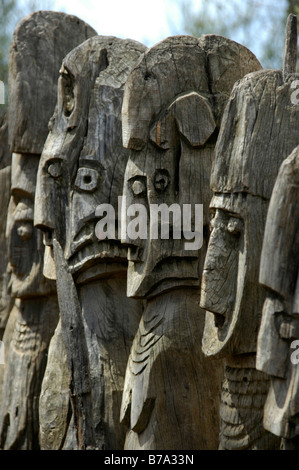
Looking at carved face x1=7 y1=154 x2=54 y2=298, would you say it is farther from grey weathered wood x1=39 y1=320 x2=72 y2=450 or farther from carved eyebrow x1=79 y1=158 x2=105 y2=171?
carved eyebrow x1=79 y1=158 x2=105 y2=171

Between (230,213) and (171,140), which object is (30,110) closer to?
(171,140)

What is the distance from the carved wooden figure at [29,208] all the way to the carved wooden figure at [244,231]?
2.77 meters

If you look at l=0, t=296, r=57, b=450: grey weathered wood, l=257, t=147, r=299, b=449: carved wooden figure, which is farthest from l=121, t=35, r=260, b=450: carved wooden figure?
l=0, t=296, r=57, b=450: grey weathered wood

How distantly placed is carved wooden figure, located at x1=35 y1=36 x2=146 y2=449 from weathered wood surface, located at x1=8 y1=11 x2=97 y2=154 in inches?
31.5

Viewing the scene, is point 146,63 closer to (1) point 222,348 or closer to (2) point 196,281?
(2) point 196,281

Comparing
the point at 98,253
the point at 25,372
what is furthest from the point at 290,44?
the point at 25,372

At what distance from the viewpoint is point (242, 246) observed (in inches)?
168

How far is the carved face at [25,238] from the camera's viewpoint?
22.8 feet

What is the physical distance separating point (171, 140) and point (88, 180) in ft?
2.86

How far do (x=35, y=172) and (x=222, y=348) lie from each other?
307 centimetres

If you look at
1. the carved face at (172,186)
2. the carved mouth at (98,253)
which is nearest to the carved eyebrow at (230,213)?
the carved face at (172,186)

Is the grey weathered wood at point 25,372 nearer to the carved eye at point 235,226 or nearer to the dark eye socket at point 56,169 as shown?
the dark eye socket at point 56,169

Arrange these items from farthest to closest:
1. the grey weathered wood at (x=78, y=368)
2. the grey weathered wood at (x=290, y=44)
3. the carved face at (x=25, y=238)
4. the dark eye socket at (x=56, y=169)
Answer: the carved face at (x=25, y=238) → the dark eye socket at (x=56, y=169) → the grey weathered wood at (x=78, y=368) → the grey weathered wood at (x=290, y=44)

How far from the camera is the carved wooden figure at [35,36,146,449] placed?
5.73 metres
